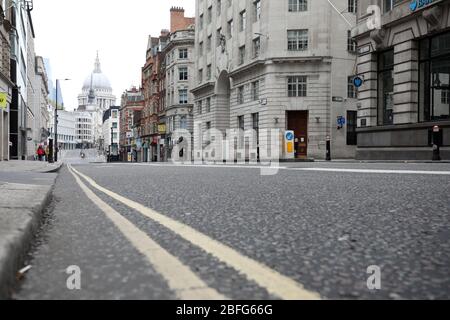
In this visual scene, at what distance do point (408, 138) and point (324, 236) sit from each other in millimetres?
22018

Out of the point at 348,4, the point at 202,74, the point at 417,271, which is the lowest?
the point at 417,271

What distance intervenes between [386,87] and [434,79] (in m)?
3.56

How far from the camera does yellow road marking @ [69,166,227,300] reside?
1.68 metres

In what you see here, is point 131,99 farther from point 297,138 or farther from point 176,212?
point 176,212

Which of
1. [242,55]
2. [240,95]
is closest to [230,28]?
[242,55]

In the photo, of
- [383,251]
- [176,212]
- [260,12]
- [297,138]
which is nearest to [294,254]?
[383,251]

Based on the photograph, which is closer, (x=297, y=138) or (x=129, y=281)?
(x=129, y=281)

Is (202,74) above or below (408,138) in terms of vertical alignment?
above

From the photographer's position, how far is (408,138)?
2302 centimetres

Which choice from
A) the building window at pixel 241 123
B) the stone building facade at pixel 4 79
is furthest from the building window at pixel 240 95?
the stone building facade at pixel 4 79

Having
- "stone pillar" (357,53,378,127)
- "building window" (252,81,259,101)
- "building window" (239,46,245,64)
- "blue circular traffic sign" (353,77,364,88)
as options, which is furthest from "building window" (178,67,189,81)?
"blue circular traffic sign" (353,77,364,88)

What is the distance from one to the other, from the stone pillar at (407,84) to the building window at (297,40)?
47.0ft

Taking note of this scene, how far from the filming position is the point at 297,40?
38.2 metres

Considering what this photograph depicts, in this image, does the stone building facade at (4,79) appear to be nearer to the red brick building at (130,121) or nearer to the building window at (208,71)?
the building window at (208,71)
